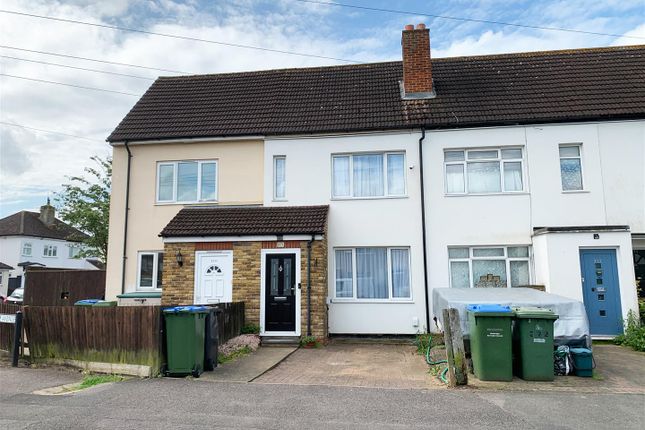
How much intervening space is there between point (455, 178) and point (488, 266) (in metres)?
2.55

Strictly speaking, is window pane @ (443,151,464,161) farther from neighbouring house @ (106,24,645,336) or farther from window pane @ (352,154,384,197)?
window pane @ (352,154,384,197)

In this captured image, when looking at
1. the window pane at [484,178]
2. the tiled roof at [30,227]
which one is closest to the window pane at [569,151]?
the window pane at [484,178]

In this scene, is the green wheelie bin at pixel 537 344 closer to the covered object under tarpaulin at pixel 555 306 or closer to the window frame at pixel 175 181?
the covered object under tarpaulin at pixel 555 306

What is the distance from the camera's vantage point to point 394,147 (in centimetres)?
1319

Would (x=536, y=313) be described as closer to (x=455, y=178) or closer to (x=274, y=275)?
(x=455, y=178)

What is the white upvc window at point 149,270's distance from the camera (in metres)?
13.7

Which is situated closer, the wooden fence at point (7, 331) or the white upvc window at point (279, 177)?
the wooden fence at point (7, 331)

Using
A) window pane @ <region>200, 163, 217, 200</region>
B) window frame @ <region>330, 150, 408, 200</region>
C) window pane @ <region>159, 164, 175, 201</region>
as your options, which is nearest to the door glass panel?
window frame @ <region>330, 150, 408, 200</region>

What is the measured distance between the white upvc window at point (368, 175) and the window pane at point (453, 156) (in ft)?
3.91

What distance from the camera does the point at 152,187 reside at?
1419cm

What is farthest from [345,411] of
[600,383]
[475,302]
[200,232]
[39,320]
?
[200,232]

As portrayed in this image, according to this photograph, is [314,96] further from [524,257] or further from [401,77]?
[524,257]

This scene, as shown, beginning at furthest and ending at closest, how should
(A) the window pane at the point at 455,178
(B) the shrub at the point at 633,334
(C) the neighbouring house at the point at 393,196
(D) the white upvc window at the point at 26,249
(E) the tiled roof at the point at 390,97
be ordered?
1. (D) the white upvc window at the point at 26,249
2. (E) the tiled roof at the point at 390,97
3. (A) the window pane at the point at 455,178
4. (C) the neighbouring house at the point at 393,196
5. (B) the shrub at the point at 633,334

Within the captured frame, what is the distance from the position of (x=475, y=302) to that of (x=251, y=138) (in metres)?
8.16
